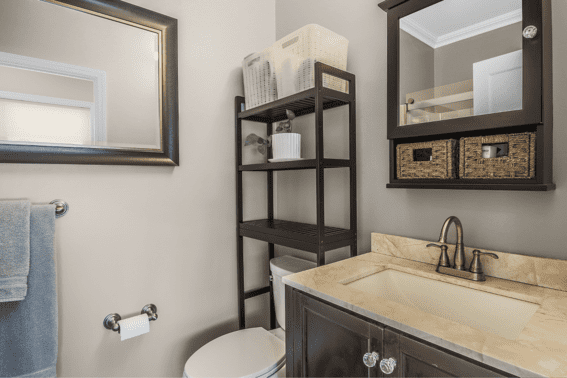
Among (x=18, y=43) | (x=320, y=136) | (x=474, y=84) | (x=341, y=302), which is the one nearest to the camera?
(x=341, y=302)

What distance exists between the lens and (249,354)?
129 cm

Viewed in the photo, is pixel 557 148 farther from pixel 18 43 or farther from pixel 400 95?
pixel 18 43

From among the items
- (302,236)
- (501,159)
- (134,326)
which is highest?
(501,159)

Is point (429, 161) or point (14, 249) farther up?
point (429, 161)

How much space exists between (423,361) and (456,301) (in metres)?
0.40

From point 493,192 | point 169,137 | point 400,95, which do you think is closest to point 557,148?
point 493,192

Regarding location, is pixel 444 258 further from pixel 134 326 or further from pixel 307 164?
pixel 134 326

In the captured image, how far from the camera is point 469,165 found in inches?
38.3

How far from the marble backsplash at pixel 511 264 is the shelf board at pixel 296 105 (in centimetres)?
68

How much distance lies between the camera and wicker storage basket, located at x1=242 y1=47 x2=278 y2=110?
1441 mm

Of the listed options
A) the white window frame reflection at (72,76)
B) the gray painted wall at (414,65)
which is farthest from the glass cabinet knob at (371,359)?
the white window frame reflection at (72,76)

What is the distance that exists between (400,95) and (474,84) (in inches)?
10.2

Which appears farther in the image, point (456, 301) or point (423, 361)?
point (456, 301)

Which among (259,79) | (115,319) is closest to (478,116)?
(259,79)
